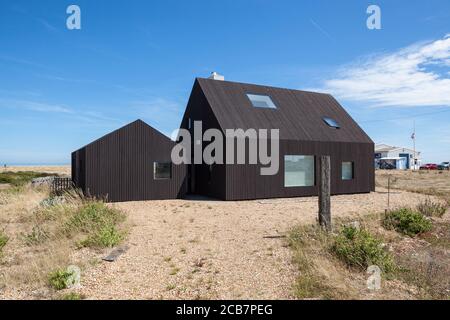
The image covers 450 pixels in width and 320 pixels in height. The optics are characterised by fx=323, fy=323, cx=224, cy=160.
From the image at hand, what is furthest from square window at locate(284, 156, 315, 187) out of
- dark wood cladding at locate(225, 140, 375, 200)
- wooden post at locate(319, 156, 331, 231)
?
wooden post at locate(319, 156, 331, 231)

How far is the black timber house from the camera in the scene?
16000 millimetres

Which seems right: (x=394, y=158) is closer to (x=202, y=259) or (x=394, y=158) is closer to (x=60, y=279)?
(x=202, y=259)

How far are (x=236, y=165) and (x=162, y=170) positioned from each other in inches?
158

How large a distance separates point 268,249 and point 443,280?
3429 mm

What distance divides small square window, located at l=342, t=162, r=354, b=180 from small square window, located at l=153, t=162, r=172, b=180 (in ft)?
33.7

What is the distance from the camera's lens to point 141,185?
16469mm

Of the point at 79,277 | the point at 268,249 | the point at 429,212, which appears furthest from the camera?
the point at 429,212

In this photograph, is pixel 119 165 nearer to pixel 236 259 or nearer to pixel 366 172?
pixel 236 259

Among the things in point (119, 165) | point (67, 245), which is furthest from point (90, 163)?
point (67, 245)

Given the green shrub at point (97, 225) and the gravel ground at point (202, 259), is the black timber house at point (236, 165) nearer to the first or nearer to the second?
the gravel ground at point (202, 259)

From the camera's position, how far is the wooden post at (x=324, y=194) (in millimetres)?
8617

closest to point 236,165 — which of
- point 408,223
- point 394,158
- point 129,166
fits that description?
point 129,166

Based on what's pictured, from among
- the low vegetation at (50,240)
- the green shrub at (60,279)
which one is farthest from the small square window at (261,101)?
the green shrub at (60,279)
